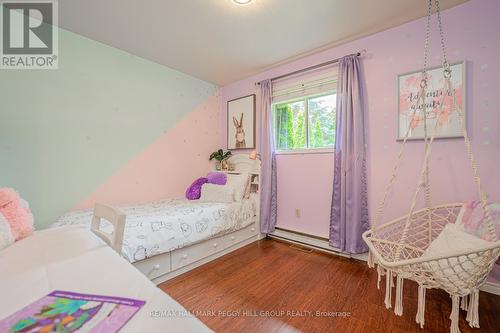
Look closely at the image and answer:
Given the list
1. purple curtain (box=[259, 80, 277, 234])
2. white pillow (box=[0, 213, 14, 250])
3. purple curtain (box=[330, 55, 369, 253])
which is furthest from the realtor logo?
purple curtain (box=[330, 55, 369, 253])

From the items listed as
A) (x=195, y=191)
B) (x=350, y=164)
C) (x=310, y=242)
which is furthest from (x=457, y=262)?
(x=195, y=191)

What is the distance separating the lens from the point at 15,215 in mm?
1052

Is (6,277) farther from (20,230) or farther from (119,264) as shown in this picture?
(20,230)

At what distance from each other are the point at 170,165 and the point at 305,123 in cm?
198

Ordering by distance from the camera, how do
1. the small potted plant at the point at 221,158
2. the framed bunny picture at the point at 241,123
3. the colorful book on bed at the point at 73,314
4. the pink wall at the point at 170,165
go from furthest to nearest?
the small potted plant at the point at 221,158, the framed bunny picture at the point at 241,123, the pink wall at the point at 170,165, the colorful book on bed at the point at 73,314

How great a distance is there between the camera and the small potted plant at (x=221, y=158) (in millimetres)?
3480

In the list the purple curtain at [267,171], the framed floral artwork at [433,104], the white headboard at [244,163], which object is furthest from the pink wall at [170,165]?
the framed floral artwork at [433,104]

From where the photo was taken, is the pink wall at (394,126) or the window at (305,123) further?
the window at (305,123)

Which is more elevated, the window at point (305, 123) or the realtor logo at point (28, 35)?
the realtor logo at point (28, 35)

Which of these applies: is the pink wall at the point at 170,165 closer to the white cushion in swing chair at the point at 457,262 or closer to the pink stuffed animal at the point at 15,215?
the pink stuffed animal at the point at 15,215

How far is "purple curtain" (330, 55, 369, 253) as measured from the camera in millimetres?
2256

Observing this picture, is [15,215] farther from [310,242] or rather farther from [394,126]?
[394,126]

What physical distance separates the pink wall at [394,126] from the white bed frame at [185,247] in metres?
0.46

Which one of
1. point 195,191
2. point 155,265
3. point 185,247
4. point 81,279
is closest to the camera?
point 81,279
